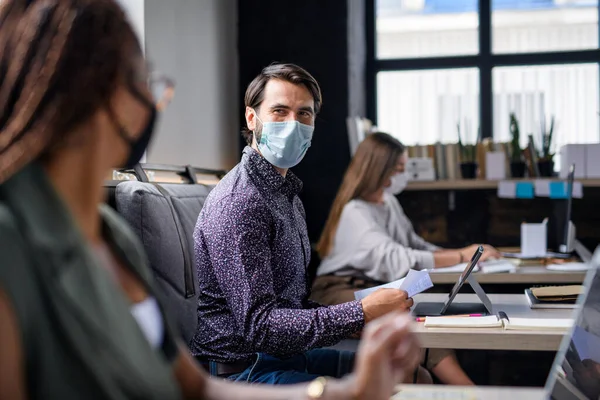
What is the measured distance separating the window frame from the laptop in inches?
175

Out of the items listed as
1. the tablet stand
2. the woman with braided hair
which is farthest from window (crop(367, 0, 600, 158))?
the woman with braided hair

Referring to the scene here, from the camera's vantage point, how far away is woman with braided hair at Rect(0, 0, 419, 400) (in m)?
0.72

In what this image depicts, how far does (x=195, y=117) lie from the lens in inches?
150

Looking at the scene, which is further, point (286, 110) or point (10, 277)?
point (286, 110)

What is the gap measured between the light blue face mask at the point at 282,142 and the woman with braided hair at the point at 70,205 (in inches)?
54.1

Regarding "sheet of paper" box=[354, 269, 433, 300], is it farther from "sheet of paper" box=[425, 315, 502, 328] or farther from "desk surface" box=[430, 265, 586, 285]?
"desk surface" box=[430, 265, 586, 285]

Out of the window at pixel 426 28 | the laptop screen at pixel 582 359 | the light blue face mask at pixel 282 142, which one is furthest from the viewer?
the window at pixel 426 28

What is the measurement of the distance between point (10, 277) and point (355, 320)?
136 centimetres

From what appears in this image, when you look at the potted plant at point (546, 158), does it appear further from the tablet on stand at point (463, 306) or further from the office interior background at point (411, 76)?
the tablet on stand at point (463, 306)

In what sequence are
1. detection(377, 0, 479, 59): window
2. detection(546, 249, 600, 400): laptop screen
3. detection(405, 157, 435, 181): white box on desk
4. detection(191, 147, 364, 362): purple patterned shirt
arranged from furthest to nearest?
detection(377, 0, 479, 59): window, detection(405, 157, 435, 181): white box on desk, detection(191, 147, 364, 362): purple patterned shirt, detection(546, 249, 600, 400): laptop screen

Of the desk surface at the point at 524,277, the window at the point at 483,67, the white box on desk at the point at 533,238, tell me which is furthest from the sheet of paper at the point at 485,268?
the window at the point at 483,67

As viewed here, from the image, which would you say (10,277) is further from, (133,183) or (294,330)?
(133,183)

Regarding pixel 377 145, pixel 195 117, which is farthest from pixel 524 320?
pixel 195 117

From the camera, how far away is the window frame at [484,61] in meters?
5.42
